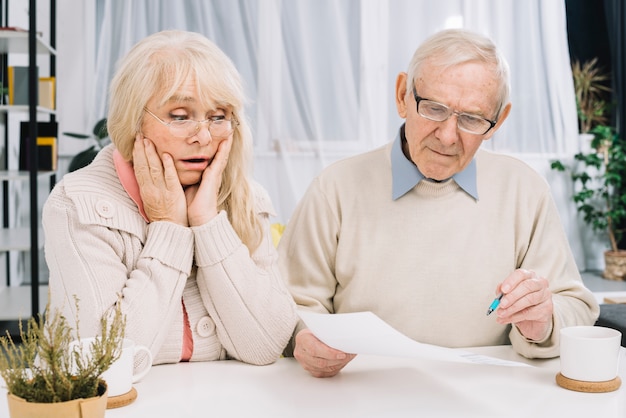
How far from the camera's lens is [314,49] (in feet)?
16.6

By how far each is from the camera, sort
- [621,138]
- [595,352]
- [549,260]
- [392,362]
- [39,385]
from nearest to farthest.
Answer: [39,385] → [595,352] → [392,362] → [549,260] → [621,138]

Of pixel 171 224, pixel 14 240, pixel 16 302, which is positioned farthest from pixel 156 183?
pixel 16 302

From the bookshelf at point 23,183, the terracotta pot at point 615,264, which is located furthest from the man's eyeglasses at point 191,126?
the terracotta pot at point 615,264

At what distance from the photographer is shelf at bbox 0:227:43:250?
3752 millimetres

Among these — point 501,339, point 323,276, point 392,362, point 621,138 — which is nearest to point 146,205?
point 323,276

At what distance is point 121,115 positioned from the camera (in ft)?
4.60

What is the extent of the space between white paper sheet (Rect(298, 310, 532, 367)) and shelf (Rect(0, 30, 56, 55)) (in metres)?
3.15

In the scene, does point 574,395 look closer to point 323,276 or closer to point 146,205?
point 323,276

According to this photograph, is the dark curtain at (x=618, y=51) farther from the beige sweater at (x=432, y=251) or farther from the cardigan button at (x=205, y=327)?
the cardigan button at (x=205, y=327)

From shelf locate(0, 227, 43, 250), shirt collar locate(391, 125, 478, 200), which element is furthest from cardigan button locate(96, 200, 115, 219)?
shelf locate(0, 227, 43, 250)

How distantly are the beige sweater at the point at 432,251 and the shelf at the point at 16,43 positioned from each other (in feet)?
9.06

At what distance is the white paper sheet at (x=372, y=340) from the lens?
1092 mm

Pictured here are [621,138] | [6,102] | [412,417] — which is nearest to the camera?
[412,417]

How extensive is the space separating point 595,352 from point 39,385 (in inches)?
33.2
